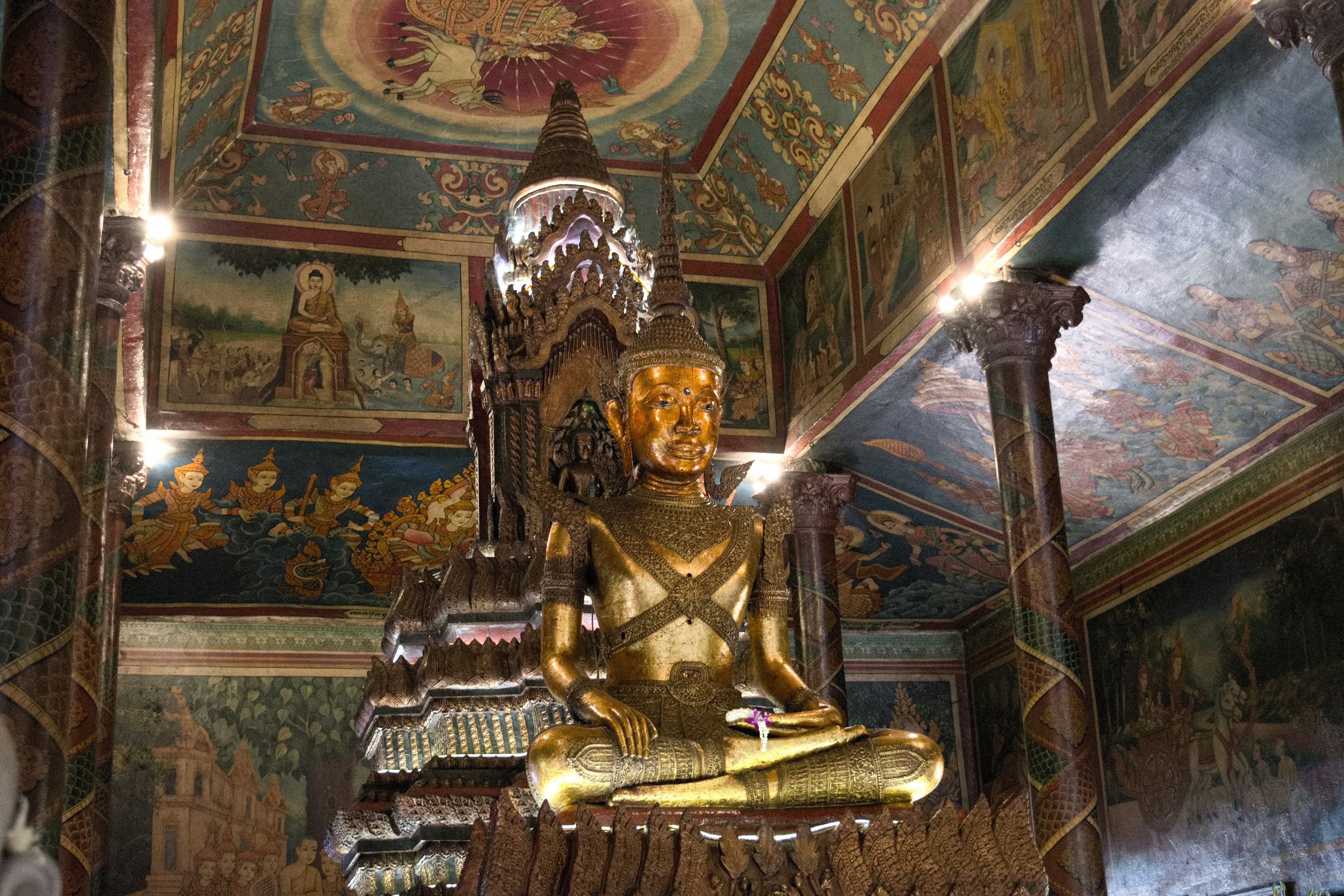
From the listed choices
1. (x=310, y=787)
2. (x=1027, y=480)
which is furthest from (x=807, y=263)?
(x=310, y=787)

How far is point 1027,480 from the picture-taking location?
8.58 m

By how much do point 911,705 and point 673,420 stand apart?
12.0 metres

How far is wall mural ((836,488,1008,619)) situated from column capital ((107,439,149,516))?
5.96m

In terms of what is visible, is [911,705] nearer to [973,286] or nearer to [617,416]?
[973,286]

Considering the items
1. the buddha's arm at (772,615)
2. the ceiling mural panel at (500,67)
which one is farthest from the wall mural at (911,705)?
the buddha's arm at (772,615)

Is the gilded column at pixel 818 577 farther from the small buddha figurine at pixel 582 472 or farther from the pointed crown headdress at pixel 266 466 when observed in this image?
the small buddha figurine at pixel 582 472

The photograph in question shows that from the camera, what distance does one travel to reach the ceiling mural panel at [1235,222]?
7.66 m

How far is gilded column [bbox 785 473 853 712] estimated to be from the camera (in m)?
11.9

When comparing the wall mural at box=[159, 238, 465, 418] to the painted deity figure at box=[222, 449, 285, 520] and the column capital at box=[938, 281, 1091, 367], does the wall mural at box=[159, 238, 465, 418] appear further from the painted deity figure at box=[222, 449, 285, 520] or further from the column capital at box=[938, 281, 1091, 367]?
the column capital at box=[938, 281, 1091, 367]

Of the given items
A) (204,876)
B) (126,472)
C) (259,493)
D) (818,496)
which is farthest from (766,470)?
(204,876)

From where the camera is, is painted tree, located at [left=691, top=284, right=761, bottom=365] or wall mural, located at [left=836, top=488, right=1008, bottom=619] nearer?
painted tree, located at [left=691, top=284, right=761, bottom=365]

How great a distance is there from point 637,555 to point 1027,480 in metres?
4.60

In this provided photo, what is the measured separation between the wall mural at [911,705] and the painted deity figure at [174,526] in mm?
6952

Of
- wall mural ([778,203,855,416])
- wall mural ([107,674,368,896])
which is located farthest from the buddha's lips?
wall mural ([107,674,368,896])
